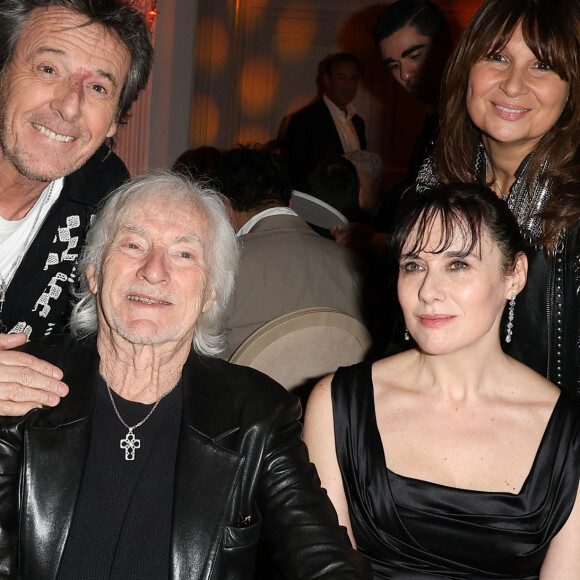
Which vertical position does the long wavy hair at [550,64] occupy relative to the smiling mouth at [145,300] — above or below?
above

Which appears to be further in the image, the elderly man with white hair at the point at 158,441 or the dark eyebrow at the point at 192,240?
the dark eyebrow at the point at 192,240

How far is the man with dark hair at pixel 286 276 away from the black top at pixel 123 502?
4.16ft

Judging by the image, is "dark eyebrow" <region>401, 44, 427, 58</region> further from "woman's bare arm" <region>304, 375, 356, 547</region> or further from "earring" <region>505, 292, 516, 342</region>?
"woman's bare arm" <region>304, 375, 356, 547</region>

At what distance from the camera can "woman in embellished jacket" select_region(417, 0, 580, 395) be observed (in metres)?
2.36

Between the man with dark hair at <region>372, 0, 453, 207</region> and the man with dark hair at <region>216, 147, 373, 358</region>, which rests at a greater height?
the man with dark hair at <region>372, 0, 453, 207</region>

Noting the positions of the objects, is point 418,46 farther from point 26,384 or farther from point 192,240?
point 26,384

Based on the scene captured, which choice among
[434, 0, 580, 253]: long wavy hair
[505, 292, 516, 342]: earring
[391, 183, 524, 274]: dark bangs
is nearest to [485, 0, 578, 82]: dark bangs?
[434, 0, 580, 253]: long wavy hair

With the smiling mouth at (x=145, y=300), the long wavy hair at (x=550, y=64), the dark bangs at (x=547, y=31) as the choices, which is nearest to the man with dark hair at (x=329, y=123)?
the long wavy hair at (x=550, y=64)

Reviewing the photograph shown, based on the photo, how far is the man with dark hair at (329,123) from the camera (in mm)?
7234

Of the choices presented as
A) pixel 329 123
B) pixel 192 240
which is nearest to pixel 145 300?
pixel 192 240

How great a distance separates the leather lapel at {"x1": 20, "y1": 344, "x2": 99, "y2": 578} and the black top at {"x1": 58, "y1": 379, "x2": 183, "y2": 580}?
37 mm

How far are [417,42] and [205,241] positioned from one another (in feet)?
5.05

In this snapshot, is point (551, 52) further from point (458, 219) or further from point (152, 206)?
point (152, 206)

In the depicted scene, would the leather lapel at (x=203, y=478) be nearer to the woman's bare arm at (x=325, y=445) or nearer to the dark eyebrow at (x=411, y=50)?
the woman's bare arm at (x=325, y=445)
